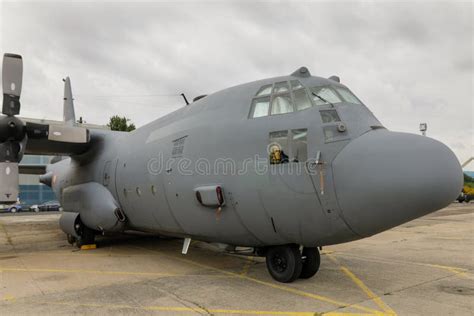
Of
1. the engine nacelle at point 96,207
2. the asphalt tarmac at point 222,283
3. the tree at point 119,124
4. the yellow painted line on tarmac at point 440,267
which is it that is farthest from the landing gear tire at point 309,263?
the tree at point 119,124

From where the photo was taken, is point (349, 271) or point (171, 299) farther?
point (349, 271)

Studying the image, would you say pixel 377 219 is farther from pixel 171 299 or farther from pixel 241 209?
pixel 171 299

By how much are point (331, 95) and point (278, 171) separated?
1875 mm

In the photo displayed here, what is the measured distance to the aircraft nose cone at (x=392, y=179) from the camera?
594 centimetres

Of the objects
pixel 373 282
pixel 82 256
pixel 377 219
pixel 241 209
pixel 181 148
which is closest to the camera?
pixel 377 219

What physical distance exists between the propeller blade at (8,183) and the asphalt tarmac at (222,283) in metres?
1.88

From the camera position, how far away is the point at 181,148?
9.25 meters

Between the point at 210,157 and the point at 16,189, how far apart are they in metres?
6.78

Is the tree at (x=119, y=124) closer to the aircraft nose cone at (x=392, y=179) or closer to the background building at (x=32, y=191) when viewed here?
the background building at (x=32, y=191)

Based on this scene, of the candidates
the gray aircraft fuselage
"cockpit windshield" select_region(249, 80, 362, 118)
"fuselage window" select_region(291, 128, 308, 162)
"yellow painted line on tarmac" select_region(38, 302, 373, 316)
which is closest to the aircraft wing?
the gray aircraft fuselage

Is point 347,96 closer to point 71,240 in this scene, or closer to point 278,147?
point 278,147

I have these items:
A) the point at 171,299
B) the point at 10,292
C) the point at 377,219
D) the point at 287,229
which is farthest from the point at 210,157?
the point at 10,292

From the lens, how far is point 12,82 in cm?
1166

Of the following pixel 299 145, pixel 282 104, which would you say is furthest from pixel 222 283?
pixel 282 104
